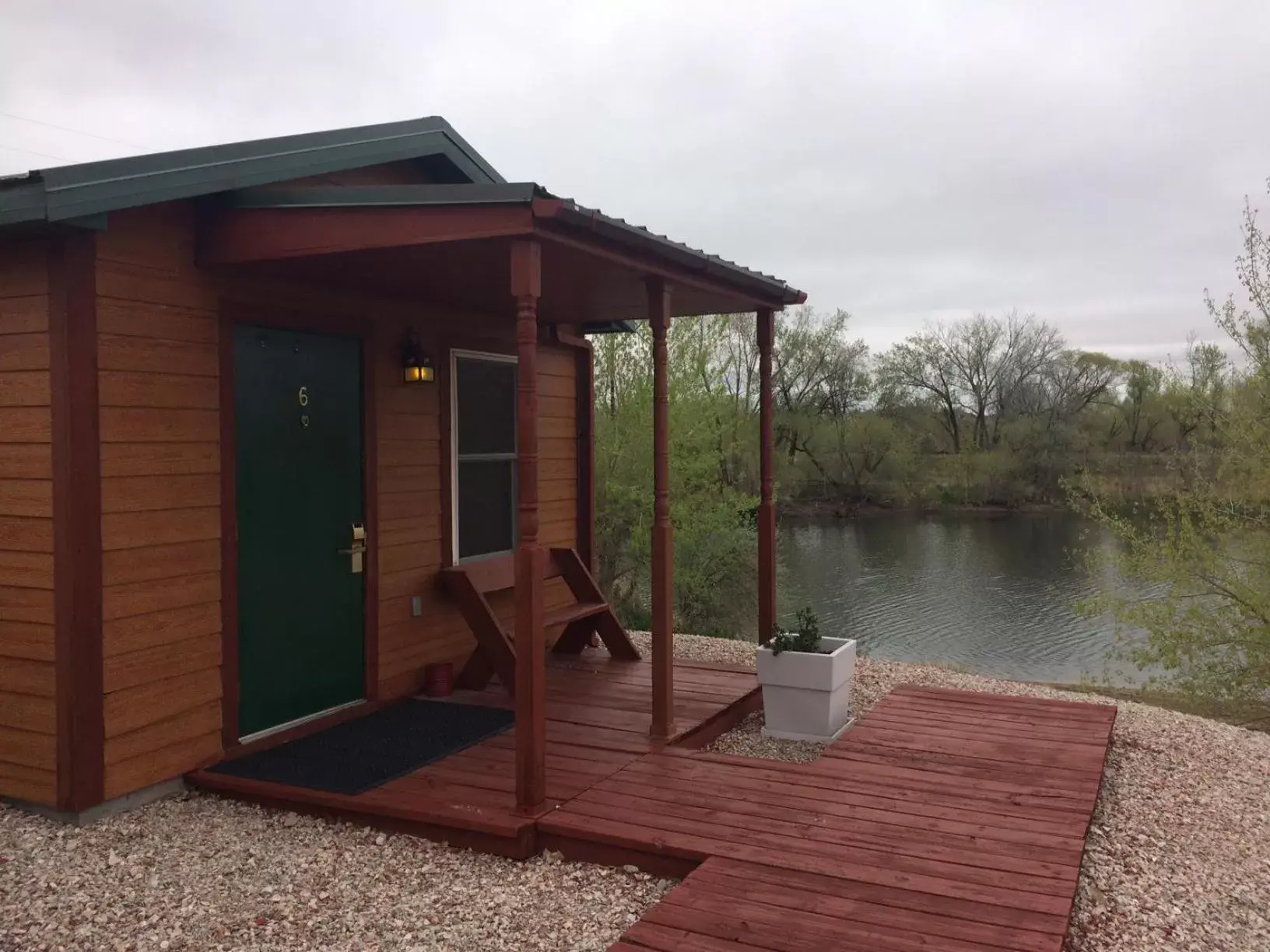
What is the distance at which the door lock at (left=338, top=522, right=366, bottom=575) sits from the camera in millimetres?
4523

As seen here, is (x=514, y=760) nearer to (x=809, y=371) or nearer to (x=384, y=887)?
(x=384, y=887)

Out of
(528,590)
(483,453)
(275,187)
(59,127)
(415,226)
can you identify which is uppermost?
(59,127)

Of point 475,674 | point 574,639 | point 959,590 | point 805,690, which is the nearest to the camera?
point 805,690

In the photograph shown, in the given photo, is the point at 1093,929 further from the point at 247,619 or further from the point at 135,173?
the point at 135,173

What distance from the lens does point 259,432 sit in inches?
159

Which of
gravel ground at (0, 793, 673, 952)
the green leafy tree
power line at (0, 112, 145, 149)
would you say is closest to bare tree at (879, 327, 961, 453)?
the green leafy tree

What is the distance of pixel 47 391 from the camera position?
3295 millimetres

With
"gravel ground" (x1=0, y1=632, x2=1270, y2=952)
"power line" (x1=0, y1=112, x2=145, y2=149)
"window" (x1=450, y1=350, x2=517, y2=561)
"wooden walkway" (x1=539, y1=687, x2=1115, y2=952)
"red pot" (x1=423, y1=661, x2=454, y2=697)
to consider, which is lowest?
"gravel ground" (x1=0, y1=632, x2=1270, y2=952)

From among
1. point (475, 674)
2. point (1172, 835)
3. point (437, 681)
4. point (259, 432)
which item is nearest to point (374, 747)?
point (437, 681)

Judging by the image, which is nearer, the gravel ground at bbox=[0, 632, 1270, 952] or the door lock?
the gravel ground at bbox=[0, 632, 1270, 952]

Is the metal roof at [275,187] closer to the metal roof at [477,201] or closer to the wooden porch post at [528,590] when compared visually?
the metal roof at [477,201]

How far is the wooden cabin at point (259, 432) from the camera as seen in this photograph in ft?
10.7

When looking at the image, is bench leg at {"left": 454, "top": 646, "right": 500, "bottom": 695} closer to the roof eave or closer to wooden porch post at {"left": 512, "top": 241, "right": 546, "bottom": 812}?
wooden porch post at {"left": 512, "top": 241, "right": 546, "bottom": 812}

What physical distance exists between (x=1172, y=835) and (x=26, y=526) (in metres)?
4.38
